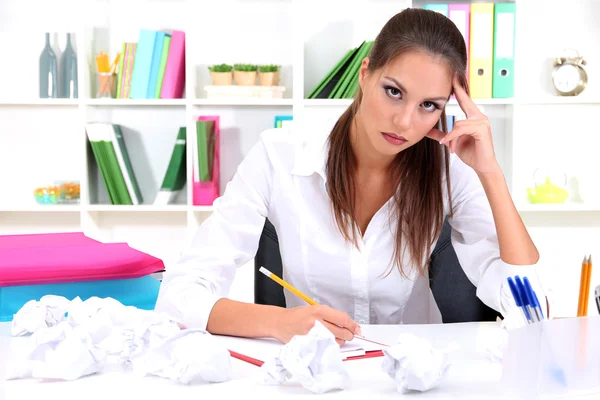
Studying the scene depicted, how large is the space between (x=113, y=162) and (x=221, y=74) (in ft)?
1.90

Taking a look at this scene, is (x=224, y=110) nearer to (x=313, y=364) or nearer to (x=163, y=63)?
(x=163, y=63)

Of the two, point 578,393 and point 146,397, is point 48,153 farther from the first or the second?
point 578,393

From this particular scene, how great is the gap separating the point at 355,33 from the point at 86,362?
2.46 m

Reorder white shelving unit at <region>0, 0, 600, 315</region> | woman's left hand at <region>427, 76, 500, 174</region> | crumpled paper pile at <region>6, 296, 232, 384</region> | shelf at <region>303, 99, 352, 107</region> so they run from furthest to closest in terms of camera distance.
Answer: white shelving unit at <region>0, 0, 600, 315</region> → shelf at <region>303, 99, 352, 107</region> → woman's left hand at <region>427, 76, 500, 174</region> → crumpled paper pile at <region>6, 296, 232, 384</region>

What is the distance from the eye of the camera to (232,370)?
0.94 meters

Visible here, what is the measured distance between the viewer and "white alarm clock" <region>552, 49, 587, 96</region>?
9.92ft

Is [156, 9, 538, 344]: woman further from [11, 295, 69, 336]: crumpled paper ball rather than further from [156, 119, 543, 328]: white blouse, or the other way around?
[11, 295, 69, 336]: crumpled paper ball

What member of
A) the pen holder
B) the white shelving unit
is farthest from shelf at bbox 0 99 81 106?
the pen holder

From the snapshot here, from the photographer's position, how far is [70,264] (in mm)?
1326

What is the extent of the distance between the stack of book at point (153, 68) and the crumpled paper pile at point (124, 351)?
213 cm

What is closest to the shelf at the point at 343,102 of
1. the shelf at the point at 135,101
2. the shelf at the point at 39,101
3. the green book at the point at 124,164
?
the shelf at the point at 135,101

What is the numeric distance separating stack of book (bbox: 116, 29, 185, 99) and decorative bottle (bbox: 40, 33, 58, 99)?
267 millimetres

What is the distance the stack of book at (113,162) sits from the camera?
118 inches

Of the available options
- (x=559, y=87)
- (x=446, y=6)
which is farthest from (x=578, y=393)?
(x=559, y=87)
